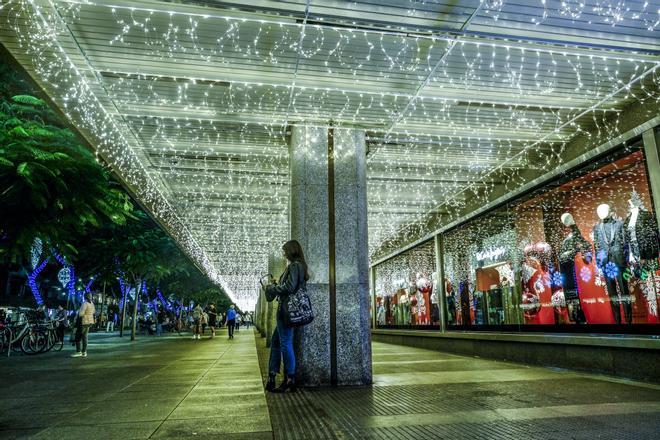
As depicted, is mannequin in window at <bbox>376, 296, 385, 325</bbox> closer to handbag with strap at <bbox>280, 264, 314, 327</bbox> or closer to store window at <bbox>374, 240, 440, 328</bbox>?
store window at <bbox>374, 240, 440, 328</bbox>

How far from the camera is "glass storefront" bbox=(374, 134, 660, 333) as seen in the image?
22.7 ft

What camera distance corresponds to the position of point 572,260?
8.37 meters

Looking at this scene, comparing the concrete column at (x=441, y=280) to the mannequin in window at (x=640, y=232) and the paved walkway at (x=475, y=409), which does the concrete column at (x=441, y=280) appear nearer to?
the paved walkway at (x=475, y=409)

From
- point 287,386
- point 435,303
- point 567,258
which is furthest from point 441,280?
point 287,386

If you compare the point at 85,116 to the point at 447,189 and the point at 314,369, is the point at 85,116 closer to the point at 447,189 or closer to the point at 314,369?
the point at 314,369

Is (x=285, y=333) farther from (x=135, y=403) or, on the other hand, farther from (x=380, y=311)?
(x=380, y=311)

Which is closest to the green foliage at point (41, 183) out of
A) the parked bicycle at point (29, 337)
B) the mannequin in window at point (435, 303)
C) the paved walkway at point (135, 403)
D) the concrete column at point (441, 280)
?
the paved walkway at point (135, 403)

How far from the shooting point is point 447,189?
38.7 feet

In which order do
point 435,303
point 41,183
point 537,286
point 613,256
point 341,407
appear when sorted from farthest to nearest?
point 435,303
point 537,286
point 613,256
point 41,183
point 341,407

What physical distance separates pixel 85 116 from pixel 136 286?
52.9ft

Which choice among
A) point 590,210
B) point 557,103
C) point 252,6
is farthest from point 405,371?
point 252,6

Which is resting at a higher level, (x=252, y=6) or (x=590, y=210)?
(x=252, y=6)

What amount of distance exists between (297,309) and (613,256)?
5.78 metres

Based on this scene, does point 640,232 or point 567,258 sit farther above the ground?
point 640,232
